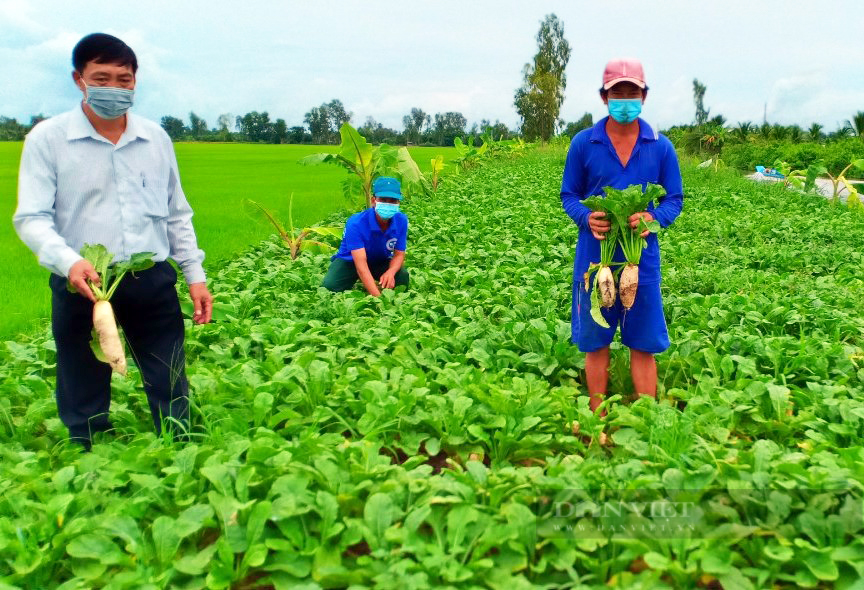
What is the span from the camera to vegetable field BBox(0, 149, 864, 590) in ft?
8.16

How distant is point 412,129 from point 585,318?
74014mm

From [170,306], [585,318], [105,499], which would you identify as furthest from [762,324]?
[105,499]

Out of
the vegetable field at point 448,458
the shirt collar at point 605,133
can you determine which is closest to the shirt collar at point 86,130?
the vegetable field at point 448,458

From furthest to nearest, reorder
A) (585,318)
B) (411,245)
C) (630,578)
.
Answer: (411,245) < (585,318) < (630,578)

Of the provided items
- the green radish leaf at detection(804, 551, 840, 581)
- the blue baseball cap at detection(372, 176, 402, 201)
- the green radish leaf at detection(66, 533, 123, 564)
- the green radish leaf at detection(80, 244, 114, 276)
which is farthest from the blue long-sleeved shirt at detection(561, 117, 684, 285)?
the blue baseball cap at detection(372, 176, 402, 201)

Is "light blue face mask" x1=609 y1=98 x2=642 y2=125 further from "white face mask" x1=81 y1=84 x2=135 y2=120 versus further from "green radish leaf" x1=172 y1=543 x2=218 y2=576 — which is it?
"green radish leaf" x1=172 y1=543 x2=218 y2=576

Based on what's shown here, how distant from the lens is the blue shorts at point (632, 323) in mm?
3824

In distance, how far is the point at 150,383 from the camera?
3.50 metres

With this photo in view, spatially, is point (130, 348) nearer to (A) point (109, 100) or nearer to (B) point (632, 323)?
(A) point (109, 100)

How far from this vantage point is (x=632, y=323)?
387cm

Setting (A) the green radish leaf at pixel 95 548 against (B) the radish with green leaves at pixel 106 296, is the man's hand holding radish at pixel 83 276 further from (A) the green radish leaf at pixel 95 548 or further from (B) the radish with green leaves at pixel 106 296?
(A) the green radish leaf at pixel 95 548

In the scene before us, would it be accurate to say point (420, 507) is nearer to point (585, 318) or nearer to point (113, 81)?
point (585, 318)

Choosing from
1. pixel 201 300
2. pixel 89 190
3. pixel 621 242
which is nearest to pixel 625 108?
pixel 621 242

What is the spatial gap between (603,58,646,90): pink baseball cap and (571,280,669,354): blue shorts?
1051 mm
